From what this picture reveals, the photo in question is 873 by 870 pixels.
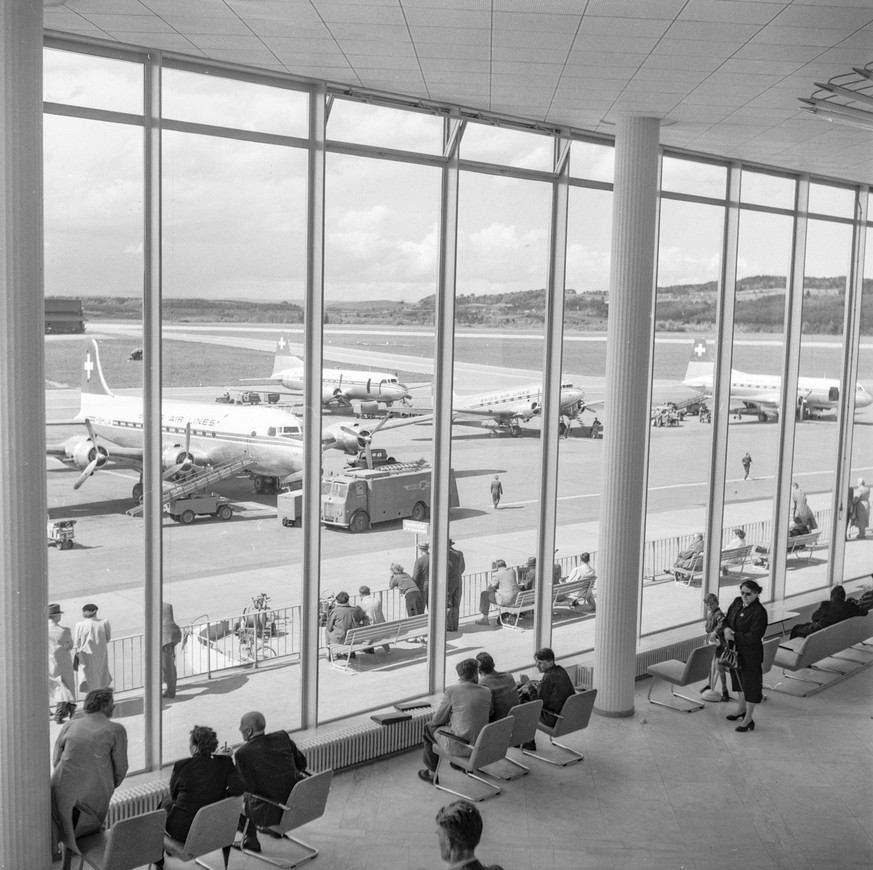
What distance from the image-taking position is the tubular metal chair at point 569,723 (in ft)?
26.4

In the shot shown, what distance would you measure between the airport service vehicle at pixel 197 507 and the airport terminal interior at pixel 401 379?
0.02 m

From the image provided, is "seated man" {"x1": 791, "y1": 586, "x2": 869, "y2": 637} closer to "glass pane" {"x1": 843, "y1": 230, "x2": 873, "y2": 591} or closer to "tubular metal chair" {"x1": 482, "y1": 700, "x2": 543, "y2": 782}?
"glass pane" {"x1": 843, "y1": 230, "x2": 873, "y2": 591}

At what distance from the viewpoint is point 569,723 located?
811 centimetres

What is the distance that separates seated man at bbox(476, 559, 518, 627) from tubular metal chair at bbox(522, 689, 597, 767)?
1.61 metres

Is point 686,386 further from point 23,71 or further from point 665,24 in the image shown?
point 23,71

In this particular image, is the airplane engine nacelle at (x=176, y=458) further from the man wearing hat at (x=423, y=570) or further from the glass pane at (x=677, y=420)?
the glass pane at (x=677, y=420)

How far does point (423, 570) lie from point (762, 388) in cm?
537

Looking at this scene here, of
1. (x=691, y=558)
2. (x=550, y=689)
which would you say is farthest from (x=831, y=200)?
(x=550, y=689)

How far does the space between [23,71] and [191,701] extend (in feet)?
15.1

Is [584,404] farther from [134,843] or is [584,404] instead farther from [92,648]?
[134,843]

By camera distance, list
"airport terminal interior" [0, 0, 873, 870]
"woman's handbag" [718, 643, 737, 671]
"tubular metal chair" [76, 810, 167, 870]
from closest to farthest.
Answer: "tubular metal chair" [76, 810, 167, 870], "airport terminal interior" [0, 0, 873, 870], "woman's handbag" [718, 643, 737, 671]

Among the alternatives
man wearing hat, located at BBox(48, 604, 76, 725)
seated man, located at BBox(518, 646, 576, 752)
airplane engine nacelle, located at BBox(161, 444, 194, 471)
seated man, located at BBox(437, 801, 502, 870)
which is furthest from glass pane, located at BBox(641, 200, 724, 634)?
seated man, located at BBox(437, 801, 502, 870)

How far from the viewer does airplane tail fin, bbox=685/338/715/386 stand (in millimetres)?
11156

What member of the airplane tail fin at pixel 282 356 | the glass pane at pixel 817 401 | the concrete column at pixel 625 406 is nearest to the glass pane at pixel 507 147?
the concrete column at pixel 625 406
